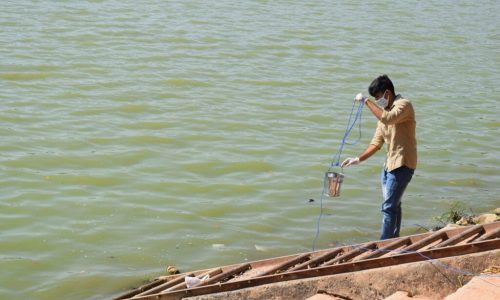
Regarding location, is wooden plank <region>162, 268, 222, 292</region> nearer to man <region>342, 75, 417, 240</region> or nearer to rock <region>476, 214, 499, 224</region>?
man <region>342, 75, 417, 240</region>

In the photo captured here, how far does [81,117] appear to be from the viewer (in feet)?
42.2

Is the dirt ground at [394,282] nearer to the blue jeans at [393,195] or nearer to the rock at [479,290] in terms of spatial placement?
the rock at [479,290]

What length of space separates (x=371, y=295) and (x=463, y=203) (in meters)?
4.97

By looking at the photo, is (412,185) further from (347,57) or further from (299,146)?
(347,57)

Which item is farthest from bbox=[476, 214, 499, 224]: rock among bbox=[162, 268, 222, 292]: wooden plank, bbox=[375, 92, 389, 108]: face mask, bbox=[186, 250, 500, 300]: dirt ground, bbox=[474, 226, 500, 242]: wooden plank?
bbox=[162, 268, 222, 292]: wooden plank

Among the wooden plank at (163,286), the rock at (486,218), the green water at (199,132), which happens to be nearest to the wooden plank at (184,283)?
the wooden plank at (163,286)

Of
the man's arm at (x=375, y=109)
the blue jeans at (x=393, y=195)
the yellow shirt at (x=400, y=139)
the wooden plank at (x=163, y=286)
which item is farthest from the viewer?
the blue jeans at (x=393, y=195)

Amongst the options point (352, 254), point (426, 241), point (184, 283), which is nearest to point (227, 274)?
point (184, 283)

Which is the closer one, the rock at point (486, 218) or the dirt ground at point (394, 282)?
the dirt ground at point (394, 282)

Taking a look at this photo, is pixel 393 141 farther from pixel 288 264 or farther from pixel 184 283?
pixel 184 283

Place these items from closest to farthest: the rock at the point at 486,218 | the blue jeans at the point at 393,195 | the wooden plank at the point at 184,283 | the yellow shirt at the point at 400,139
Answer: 1. the wooden plank at the point at 184,283
2. the yellow shirt at the point at 400,139
3. the blue jeans at the point at 393,195
4. the rock at the point at 486,218

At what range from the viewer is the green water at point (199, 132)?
931cm

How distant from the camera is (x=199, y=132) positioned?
12664mm

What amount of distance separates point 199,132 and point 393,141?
17.6ft
